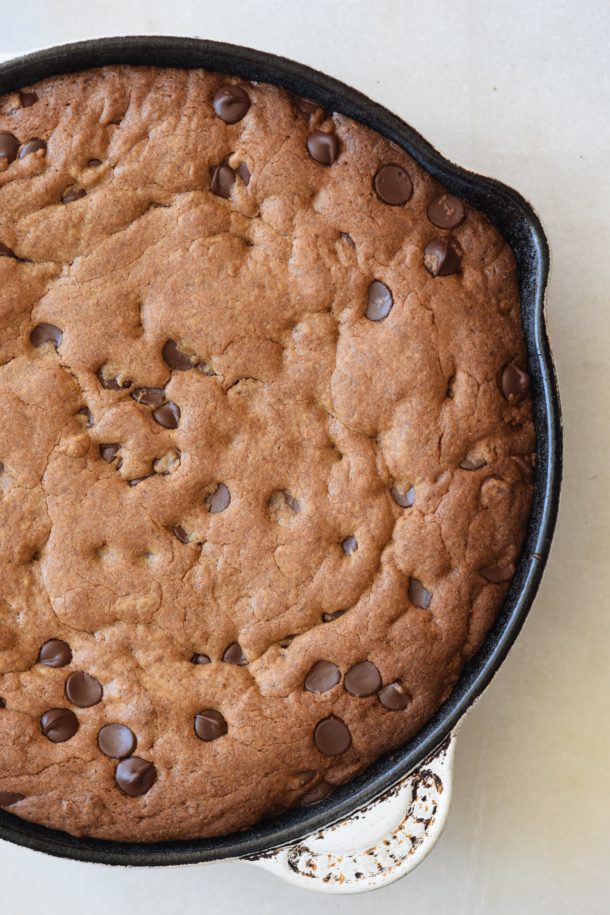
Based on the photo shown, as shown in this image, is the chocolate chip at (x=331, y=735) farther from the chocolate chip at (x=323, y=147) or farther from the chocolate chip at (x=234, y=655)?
the chocolate chip at (x=323, y=147)

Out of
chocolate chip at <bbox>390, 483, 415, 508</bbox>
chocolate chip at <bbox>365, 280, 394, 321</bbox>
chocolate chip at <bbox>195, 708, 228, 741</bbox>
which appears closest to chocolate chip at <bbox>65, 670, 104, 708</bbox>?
chocolate chip at <bbox>195, 708, 228, 741</bbox>

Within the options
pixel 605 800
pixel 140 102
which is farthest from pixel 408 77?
pixel 605 800

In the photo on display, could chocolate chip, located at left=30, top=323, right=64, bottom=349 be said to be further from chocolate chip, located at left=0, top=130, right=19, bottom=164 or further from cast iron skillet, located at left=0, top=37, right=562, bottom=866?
cast iron skillet, located at left=0, top=37, right=562, bottom=866

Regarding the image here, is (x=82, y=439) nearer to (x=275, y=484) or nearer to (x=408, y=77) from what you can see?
(x=275, y=484)

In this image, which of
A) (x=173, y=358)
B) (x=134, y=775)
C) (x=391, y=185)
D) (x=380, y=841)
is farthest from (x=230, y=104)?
(x=380, y=841)

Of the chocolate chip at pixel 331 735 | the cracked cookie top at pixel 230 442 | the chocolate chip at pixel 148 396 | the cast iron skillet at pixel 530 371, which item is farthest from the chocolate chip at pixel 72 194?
the chocolate chip at pixel 331 735

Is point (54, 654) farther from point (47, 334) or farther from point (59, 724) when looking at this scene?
point (47, 334)
